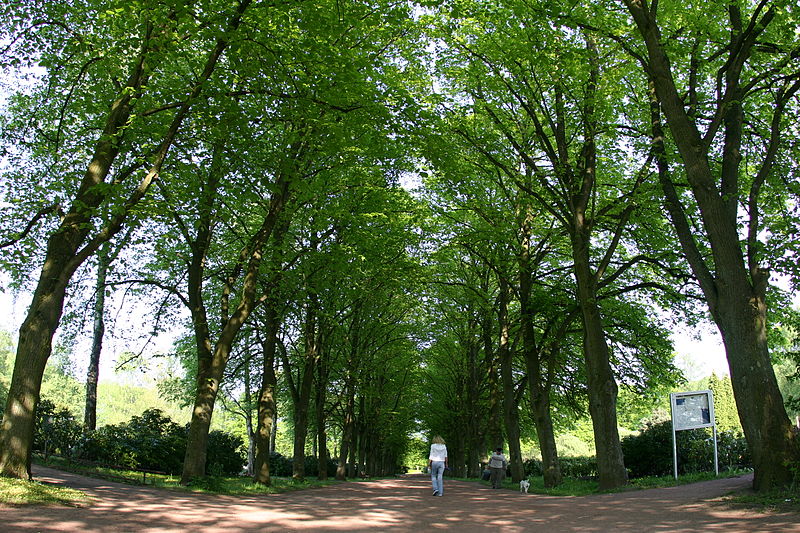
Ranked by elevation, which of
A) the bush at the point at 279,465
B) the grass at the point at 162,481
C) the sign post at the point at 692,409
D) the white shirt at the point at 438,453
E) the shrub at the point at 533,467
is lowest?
the shrub at the point at 533,467

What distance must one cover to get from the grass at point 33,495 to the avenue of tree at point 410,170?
2.62 ft

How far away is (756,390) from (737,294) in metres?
1.48

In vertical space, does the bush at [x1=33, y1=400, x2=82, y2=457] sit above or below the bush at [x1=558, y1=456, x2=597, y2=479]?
above

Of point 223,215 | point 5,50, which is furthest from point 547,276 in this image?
point 5,50

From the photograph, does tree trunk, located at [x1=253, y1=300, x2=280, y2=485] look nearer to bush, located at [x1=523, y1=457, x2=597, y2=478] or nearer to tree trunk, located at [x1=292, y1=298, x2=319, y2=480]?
tree trunk, located at [x1=292, y1=298, x2=319, y2=480]

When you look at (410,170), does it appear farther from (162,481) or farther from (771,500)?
(771,500)

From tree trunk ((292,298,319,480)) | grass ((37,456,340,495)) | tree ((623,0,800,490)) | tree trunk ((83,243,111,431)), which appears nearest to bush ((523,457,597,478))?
tree trunk ((292,298,319,480))

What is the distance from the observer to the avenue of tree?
32.9 feet

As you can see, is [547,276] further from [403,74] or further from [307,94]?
[307,94]

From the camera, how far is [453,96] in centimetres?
1977

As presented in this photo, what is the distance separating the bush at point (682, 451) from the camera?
19.8 m

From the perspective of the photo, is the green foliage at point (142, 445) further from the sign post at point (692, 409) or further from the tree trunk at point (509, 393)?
the sign post at point (692, 409)

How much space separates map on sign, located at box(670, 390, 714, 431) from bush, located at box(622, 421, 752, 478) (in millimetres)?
5274

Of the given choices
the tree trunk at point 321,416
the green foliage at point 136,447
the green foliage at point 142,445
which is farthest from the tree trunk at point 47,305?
the tree trunk at point 321,416
